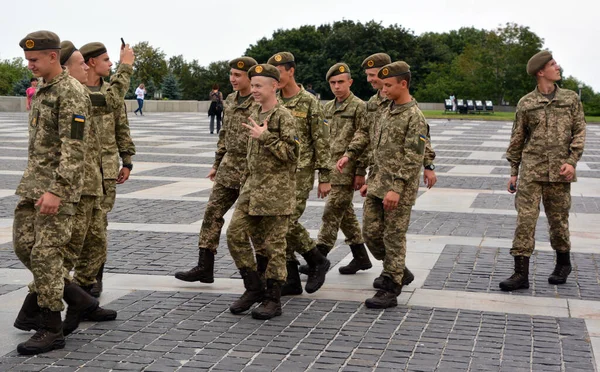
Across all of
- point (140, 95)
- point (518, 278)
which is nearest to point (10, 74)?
point (140, 95)

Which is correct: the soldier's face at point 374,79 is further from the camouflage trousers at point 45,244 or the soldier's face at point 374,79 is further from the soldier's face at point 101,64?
the camouflage trousers at point 45,244

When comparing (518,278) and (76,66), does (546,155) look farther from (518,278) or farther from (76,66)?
(76,66)

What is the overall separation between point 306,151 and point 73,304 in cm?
238

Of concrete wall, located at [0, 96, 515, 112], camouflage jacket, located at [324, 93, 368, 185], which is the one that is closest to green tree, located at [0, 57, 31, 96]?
concrete wall, located at [0, 96, 515, 112]

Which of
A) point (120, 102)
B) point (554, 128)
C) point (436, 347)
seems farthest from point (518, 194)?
point (120, 102)

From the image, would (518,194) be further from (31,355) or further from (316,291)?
(31,355)

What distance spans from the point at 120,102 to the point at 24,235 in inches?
68.5

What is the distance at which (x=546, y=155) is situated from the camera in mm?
7930

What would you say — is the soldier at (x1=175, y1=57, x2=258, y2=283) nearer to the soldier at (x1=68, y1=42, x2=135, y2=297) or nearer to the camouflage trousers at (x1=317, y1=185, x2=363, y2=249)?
the soldier at (x1=68, y1=42, x2=135, y2=297)

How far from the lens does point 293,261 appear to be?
766 cm

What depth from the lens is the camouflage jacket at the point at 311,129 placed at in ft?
24.9

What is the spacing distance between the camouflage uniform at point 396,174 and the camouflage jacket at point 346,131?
0.78 meters

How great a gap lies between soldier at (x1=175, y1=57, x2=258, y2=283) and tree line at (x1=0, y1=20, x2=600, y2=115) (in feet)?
162

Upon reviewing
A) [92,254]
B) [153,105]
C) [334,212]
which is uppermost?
[334,212]
